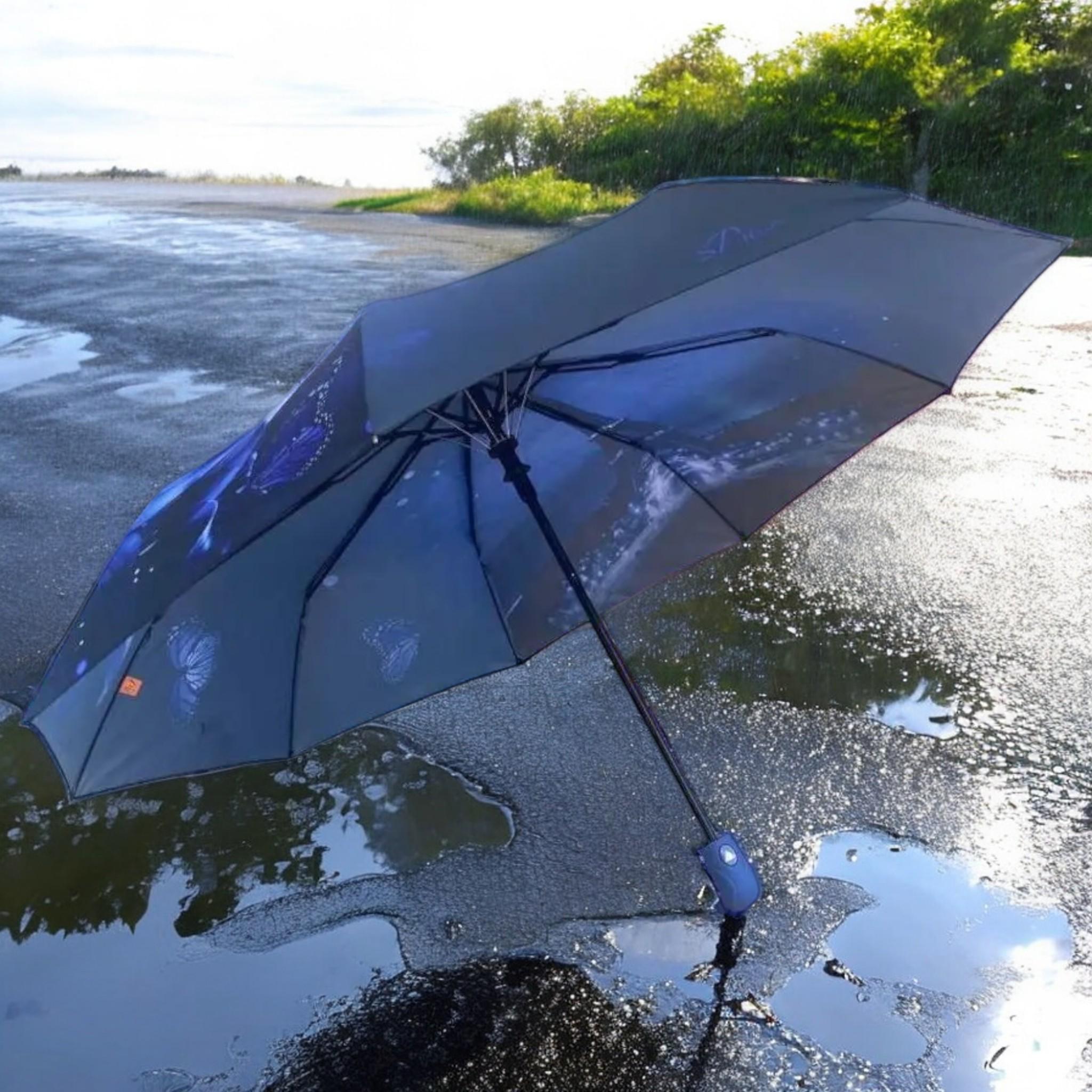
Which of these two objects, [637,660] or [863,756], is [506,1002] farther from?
[637,660]

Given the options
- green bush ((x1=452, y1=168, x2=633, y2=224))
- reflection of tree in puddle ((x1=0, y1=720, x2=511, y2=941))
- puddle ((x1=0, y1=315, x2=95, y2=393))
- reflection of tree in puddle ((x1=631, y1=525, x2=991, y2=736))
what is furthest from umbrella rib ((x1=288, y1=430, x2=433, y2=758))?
green bush ((x1=452, y1=168, x2=633, y2=224))

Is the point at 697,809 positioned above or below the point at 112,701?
below

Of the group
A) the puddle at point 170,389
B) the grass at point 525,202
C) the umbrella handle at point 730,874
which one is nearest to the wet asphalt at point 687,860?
the umbrella handle at point 730,874

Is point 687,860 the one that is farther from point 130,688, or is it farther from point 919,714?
point 130,688

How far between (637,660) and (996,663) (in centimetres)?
137

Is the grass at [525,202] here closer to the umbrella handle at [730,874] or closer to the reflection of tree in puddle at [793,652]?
the reflection of tree in puddle at [793,652]

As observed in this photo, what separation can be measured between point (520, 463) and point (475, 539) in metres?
0.38

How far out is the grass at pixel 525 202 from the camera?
25.2 m

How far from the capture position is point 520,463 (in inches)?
109

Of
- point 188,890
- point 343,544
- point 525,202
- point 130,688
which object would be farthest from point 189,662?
point 525,202

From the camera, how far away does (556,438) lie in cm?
319

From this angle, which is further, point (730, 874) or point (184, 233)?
point (184, 233)

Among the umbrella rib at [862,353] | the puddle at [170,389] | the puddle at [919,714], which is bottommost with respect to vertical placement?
the puddle at [170,389]

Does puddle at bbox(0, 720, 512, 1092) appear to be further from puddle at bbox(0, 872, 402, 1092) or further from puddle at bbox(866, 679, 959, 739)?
puddle at bbox(866, 679, 959, 739)
